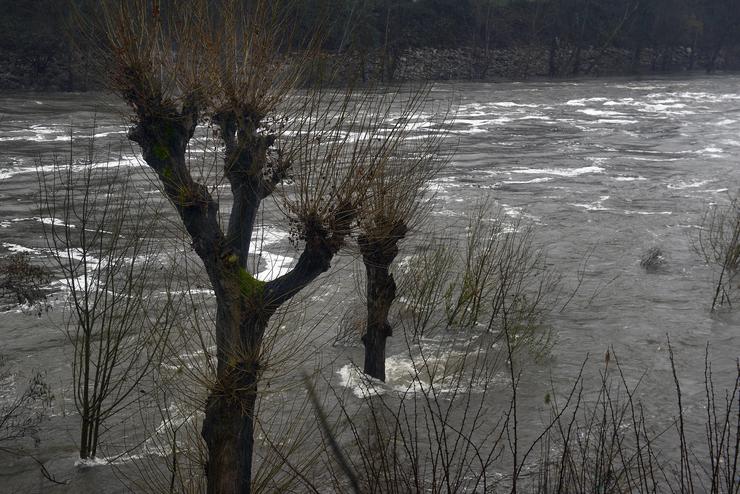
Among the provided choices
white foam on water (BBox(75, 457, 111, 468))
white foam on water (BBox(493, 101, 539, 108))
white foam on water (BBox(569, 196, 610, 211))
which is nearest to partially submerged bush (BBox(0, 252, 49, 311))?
white foam on water (BBox(75, 457, 111, 468))

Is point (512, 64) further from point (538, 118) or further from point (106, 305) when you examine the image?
point (106, 305)

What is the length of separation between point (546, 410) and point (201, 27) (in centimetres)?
568

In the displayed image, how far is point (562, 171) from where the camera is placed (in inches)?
950

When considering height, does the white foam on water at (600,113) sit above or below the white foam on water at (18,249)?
above

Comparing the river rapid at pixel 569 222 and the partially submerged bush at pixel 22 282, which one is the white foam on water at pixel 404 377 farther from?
the partially submerged bush at pixel 22 282

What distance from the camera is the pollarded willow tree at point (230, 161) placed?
19.4 feet

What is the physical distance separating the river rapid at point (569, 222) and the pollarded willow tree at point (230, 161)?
42cm

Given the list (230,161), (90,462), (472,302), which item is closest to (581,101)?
(472,302)

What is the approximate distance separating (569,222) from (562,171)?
6.81m

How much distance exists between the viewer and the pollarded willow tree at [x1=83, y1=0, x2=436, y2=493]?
591 cm

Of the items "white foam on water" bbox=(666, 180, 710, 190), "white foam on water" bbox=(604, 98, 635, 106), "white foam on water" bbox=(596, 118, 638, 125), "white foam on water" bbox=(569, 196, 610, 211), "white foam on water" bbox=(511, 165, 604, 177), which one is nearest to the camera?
"white foam on water" bbox=(569, 196, 610, 211)

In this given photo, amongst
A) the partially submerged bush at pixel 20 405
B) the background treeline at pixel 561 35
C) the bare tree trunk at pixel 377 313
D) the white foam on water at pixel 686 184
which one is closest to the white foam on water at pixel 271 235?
the partially submerged bush at pixel 20 405

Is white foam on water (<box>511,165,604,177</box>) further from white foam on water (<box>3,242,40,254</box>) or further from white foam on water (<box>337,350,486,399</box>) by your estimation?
white foam on water (<box>337,350,486,399</box>)

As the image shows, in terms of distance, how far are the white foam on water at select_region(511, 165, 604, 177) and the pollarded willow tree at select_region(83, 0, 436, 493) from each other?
17.9 m
